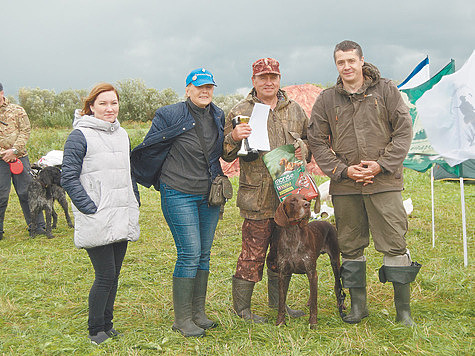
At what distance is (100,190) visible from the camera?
304 centimetres

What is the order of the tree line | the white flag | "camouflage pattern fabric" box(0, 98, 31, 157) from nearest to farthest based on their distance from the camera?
the white flag → "camouflage pattern fabric" box(0, 98, 31, 157) → the tree line

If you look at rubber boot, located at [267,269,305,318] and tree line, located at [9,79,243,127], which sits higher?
tree line, located at [9,79,243,127]

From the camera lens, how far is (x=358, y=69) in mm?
3389

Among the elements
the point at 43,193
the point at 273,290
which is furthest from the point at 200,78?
the point at 43,193

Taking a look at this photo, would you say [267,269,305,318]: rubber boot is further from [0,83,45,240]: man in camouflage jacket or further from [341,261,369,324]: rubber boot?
[0,83,45,240]: man in camouflage jacket

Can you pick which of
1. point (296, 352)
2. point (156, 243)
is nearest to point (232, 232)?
point (156, 243)

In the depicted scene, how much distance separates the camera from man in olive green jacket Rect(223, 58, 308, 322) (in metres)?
3.52

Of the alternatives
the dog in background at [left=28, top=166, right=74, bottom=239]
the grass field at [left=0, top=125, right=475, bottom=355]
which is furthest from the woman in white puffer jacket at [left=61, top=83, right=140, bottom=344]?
the dog in background at [left=28, top=166, right=74, bottom=239]

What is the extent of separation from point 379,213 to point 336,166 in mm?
494

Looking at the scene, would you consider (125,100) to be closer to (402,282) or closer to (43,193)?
(43,193)

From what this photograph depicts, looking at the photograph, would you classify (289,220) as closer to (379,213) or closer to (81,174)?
(379,213)

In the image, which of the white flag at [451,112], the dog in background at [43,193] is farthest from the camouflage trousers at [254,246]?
the dog in background at [43,193]

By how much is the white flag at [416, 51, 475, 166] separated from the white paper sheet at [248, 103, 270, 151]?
1.86 meters

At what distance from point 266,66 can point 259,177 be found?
89cm
